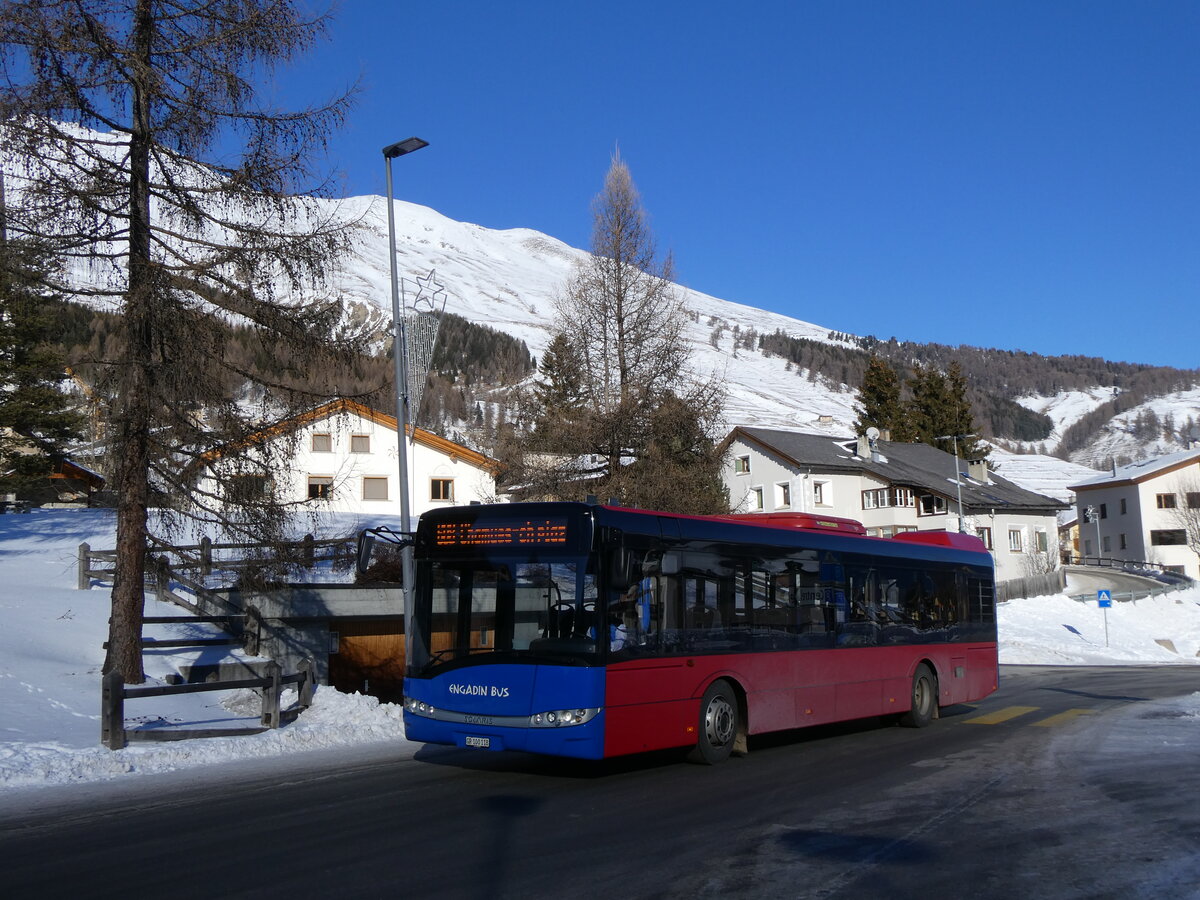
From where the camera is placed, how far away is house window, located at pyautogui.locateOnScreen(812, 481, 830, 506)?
7038cm

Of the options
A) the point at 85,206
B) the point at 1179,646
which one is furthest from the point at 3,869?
the point at 1179,646

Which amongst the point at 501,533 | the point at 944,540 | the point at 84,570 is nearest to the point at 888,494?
the point at 944,540

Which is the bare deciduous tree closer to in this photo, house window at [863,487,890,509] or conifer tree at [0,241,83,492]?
conifer tree at [0,241,83,492]

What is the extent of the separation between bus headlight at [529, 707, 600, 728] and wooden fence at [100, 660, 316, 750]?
4696mm

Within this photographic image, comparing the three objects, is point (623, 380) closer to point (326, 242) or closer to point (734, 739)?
point (326, 242)

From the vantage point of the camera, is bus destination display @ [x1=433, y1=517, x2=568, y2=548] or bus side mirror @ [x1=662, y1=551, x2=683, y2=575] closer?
bus destination display @ [x1=433, y1=517, x2=568, y2=548]

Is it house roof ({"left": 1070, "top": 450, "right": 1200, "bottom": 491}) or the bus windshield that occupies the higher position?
house roof ({"left": 1070, "top": 450, "right": 1200, "bottom": 491})

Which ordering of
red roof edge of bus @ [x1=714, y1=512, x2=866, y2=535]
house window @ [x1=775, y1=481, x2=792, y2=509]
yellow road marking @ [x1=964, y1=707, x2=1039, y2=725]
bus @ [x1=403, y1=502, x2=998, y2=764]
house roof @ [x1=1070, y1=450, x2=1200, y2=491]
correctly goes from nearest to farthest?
bus @ [x1=403, y1=502, x2=998, y2=764]
red roof edge of bus @ [x1=714, y1=512, x2=866, y2=535]
yellow road marking @ [x1=964, y1=707, x2=1039, y2=725]
house window @ [x1=775, y1=481, x2=792, y2=509]
house roof @ [x1=1070, y1=450, x2=1200, y2=491]

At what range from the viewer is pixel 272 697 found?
14.4 m

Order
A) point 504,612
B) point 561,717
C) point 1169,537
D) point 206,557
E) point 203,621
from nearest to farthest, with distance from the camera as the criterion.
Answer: point 561,717 < point 504,612 < point 203,621 < point 206,557 < point 1169,537

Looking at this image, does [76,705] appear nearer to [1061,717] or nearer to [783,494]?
[1061,717]

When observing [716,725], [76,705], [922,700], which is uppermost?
[76,705]

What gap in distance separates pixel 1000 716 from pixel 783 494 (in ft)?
174

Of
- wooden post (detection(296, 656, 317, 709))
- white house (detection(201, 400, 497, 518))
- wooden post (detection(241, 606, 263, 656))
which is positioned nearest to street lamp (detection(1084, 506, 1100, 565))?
white house (detection(201, 400, 497, 518))
